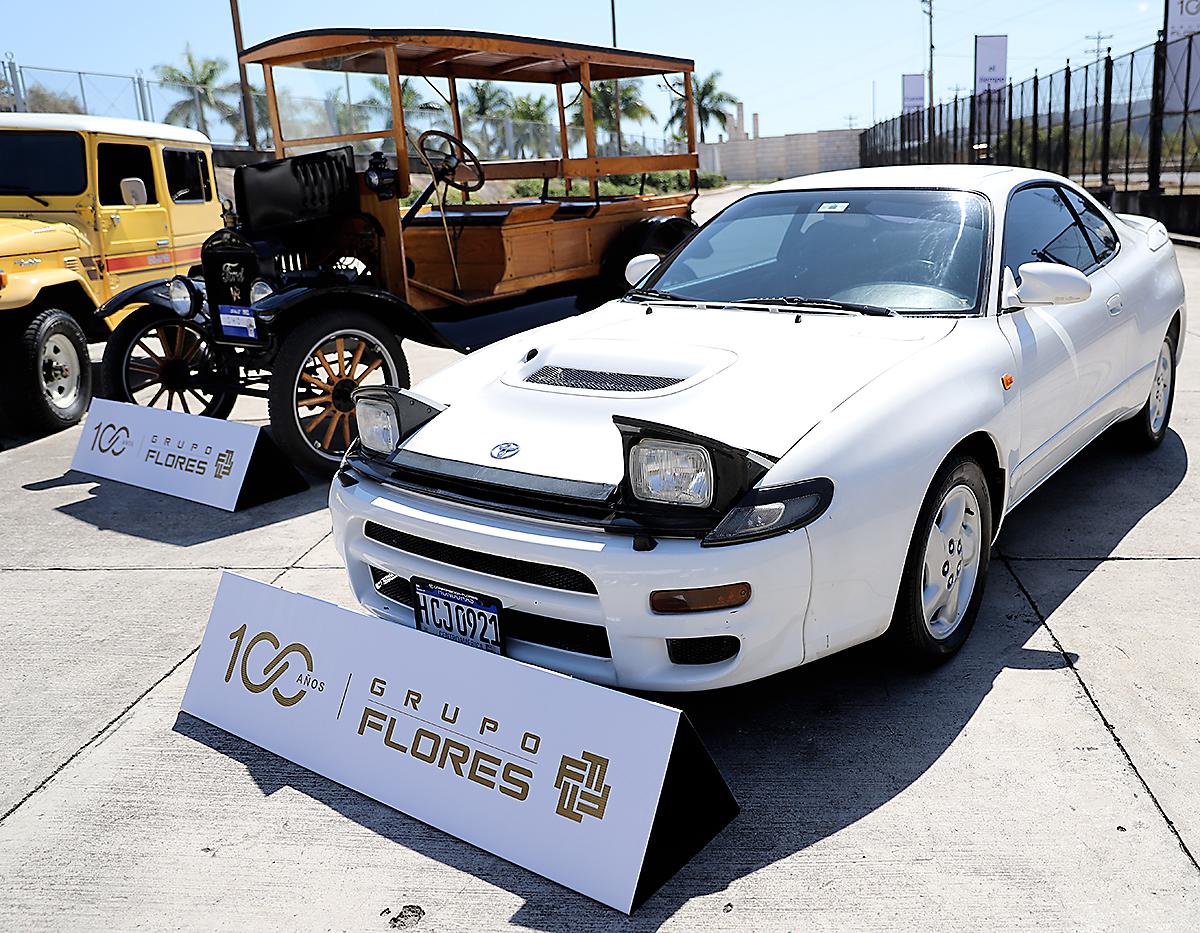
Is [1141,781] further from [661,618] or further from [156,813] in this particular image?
[156,813]

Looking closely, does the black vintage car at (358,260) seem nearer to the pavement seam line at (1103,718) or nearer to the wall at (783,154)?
the pavement seam line at (1103,718)

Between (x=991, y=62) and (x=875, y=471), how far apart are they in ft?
115

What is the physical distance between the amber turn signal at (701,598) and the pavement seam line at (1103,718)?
1144 mm

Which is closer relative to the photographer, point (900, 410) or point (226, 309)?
point (900, 410)

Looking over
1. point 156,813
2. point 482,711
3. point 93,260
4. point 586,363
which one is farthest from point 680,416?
point 93,260

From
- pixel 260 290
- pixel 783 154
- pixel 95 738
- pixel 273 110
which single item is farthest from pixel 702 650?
pixel 783 154

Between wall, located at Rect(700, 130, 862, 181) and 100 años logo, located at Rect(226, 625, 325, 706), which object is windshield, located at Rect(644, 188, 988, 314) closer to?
100 años logo, located at Rect(226, 625, 325, 706)

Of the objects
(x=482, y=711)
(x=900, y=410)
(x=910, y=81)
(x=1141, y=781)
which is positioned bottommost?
(x=1141, y=781)

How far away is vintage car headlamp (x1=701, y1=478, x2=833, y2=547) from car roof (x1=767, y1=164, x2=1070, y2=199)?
76.0 inches

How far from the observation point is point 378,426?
3.36m

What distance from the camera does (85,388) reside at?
775 centimetres

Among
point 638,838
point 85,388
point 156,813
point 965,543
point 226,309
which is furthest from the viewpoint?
point 85,388

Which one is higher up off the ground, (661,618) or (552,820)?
(661,618)

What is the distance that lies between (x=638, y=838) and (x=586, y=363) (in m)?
1.55
